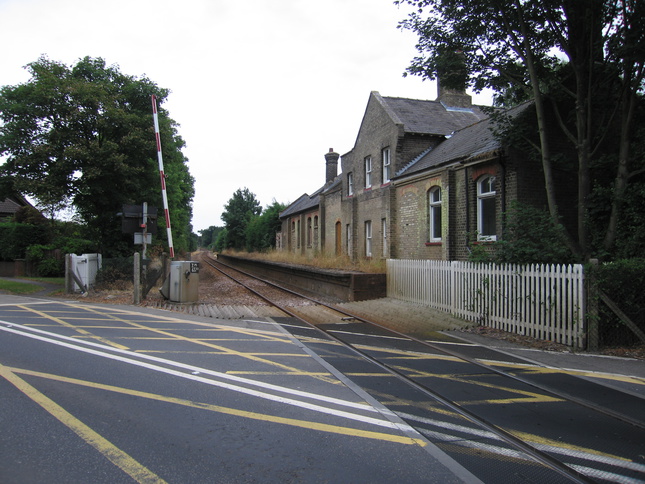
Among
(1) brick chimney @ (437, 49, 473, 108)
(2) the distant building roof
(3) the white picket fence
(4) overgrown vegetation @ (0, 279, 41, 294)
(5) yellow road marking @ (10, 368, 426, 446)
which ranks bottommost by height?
(5) yellow road marking @ (10, 368, 426, 446)

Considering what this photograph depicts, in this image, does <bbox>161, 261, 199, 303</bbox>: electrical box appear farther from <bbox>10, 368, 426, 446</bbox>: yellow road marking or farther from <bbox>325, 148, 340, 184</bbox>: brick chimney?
<bbox>325, 148, 340, 184</bbox>: brick chimney

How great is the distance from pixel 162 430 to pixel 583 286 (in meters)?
7.04

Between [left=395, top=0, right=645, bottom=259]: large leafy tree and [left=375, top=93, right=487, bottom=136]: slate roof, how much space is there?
777cm

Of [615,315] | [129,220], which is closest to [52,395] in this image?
[615,315]

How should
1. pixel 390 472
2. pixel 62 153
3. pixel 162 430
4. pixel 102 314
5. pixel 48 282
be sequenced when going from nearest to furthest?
pixel 390 472 < pixel 162 430 < pixel 102 314 < pixel 62 153 < pixel 48 282

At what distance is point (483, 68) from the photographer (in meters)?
12.7

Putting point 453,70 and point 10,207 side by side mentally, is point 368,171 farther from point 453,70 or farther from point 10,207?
point 10,207

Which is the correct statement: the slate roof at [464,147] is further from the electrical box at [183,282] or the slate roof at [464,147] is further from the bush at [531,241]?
the electrical box at [183,282]

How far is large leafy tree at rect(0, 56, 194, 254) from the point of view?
57.8 feet

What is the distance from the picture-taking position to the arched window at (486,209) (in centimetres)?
1476

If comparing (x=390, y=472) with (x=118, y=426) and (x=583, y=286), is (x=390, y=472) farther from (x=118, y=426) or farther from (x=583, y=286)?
(x=583, y=286)

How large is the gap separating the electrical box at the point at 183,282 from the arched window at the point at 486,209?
8758 millimetres

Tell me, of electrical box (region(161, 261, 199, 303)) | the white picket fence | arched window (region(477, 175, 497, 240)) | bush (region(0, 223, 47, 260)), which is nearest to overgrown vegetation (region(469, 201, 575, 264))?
the white picket fence

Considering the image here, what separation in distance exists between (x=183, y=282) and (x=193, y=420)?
381 inches
